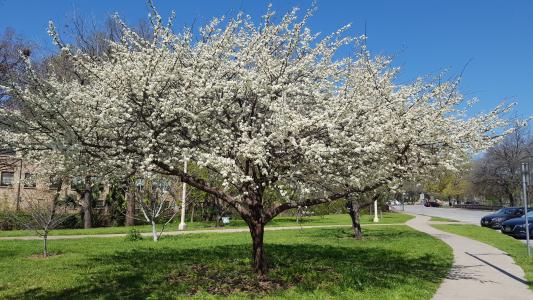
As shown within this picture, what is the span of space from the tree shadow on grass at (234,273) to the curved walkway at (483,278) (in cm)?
→ 49

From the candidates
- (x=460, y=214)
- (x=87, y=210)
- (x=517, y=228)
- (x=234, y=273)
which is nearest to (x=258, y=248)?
(x=234, y=273)

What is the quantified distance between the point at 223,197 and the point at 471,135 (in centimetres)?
496

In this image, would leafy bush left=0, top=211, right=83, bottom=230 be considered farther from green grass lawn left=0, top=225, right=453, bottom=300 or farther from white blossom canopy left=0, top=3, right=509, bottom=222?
white blossom canopy left=0, top=3, right=509, bottom=222

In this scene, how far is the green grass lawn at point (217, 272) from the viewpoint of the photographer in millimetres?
7918

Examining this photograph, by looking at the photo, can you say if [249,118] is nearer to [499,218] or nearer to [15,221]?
[15,221]

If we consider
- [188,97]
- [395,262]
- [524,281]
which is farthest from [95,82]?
[524,281]

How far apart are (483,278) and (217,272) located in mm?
5640

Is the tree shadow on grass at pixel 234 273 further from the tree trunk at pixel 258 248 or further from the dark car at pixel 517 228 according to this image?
the dark car at pixel 517 228

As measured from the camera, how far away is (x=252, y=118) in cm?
824

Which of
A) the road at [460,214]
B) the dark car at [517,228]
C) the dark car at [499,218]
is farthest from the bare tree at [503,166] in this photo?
the dark car at [517,228]

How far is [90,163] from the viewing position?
318 inches

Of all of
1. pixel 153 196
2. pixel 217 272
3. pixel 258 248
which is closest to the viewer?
pixel 258 248

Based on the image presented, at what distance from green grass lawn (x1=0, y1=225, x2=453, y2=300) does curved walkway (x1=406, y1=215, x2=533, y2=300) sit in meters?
0.31

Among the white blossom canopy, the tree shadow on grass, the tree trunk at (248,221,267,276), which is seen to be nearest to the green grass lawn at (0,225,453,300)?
the tree shadow on grass
